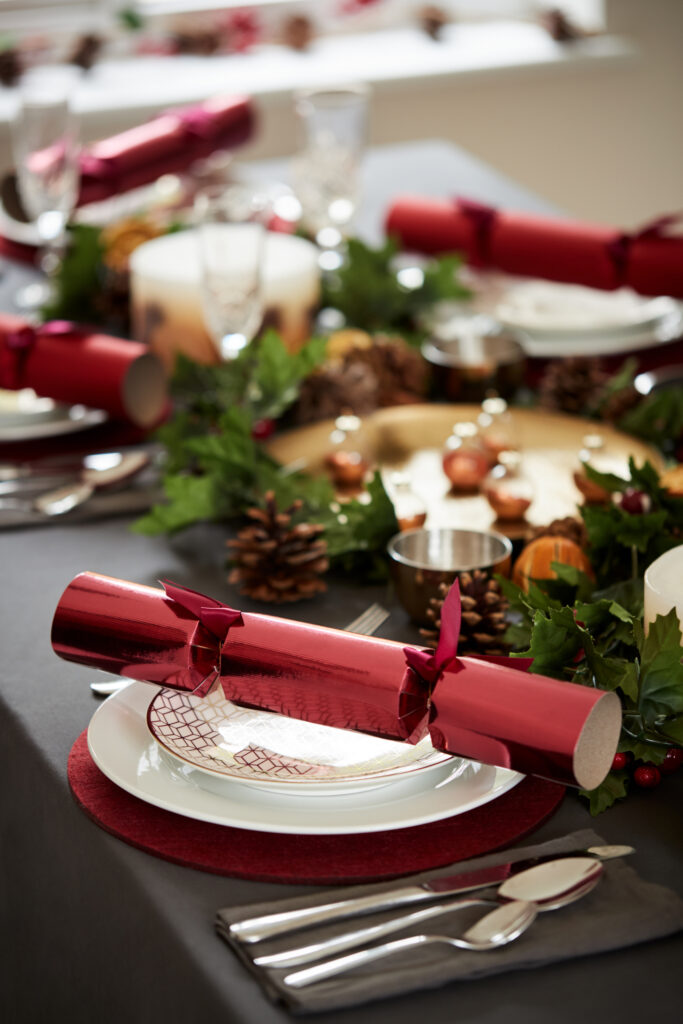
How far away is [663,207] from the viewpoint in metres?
4.18

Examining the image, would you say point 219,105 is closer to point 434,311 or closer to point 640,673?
point 434,311

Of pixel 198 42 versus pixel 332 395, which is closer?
pixel 332 395

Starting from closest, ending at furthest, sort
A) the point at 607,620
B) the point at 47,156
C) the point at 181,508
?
1. the point at 607,620
2. the point at 181,508
3. the point at 47,156

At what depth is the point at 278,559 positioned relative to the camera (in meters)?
0.96

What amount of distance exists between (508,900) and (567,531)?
1.37ft

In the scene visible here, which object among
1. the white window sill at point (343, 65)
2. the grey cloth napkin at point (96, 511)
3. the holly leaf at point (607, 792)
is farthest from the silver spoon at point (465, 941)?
the white window sill at point (343, 65)

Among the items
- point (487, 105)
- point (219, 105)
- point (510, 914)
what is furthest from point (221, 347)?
point (487, 105)

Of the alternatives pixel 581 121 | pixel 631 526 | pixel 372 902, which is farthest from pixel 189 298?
pixel 581 121

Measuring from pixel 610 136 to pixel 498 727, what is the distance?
3.76 m

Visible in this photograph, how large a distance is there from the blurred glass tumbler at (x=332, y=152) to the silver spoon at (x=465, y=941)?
1.21 metres

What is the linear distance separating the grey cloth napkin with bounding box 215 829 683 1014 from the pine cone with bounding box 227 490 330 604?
37 centimetres

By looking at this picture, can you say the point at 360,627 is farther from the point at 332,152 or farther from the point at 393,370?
the point at 332,152

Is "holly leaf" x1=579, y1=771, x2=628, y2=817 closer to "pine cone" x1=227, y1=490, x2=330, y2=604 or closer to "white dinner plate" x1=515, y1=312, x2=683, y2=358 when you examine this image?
"pine cone" x1=227, y1=490, x2=330, y2=604

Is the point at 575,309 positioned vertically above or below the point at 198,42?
below
